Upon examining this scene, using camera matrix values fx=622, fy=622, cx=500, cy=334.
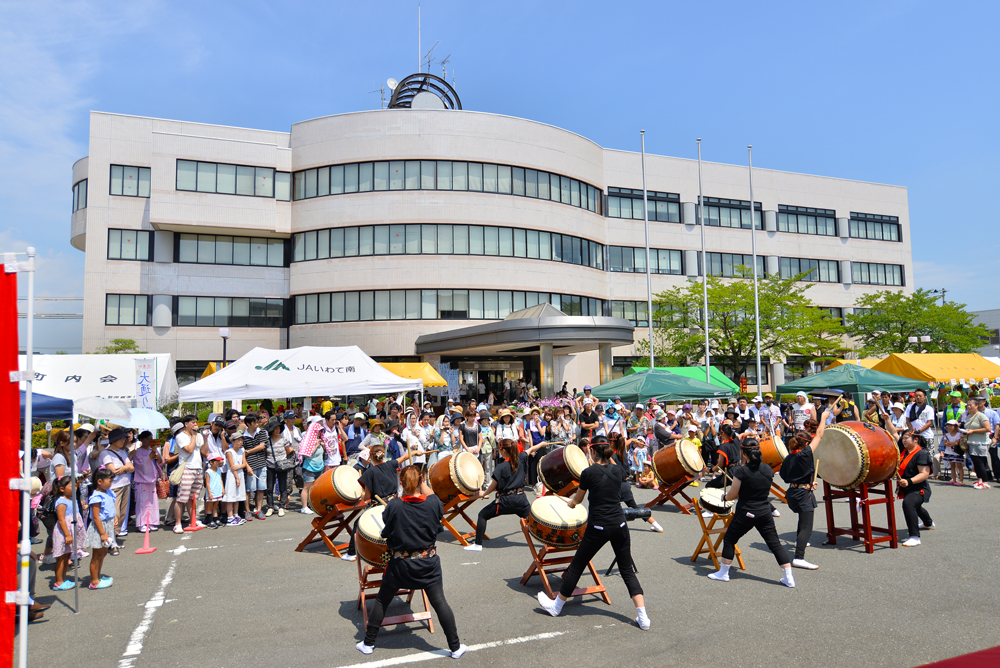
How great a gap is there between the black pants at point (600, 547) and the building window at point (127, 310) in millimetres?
34859

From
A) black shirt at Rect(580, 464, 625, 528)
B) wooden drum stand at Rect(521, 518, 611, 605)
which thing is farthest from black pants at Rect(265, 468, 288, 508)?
black shirt at Rect(580, 464, 625, 528)

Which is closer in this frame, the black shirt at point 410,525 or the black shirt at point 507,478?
the black shirt at point 410,525

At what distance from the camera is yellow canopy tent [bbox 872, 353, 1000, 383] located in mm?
26516

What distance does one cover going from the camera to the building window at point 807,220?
45750 mm

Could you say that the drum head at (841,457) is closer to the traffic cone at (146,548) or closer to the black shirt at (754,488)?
the black shirt at (754,488)

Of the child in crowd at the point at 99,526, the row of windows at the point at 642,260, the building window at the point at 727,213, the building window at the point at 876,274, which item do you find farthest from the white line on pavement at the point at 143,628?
the building window at the point at 876,274

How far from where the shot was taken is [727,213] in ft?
144

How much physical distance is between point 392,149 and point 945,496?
98.7ft

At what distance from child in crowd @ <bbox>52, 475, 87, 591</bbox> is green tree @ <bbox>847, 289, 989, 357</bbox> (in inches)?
1758

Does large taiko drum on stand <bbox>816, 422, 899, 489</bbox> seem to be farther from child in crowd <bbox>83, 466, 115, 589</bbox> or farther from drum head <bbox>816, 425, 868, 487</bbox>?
child in crowd <bbox>83, 466, 115, 589</bbox>

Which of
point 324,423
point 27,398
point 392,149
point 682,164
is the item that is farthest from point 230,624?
point 682,164

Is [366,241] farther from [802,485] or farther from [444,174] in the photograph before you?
[802,485]

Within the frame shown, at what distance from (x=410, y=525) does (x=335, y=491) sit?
3445mm

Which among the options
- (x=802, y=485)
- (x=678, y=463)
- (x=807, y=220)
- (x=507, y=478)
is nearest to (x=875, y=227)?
(x=807, y=220)
